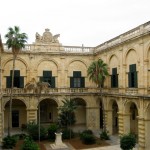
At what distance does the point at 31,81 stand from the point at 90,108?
1080 centimetres

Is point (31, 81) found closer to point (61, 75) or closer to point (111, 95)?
point (61, 75)

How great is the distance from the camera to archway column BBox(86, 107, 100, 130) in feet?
149

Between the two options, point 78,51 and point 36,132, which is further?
point 78,51

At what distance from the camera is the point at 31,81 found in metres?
41.8

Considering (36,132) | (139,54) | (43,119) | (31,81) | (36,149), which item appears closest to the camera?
(36,149)

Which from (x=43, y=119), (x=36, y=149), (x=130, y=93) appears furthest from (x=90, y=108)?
(x=36, y=149)

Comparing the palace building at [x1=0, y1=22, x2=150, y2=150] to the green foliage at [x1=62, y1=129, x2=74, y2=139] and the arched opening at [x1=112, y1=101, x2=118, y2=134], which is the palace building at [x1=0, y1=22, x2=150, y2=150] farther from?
the green foliage at [x1=62, y1=129, x2=74, y2=139]

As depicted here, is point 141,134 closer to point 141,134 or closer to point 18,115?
point 141,134

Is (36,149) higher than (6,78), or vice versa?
(6,78)

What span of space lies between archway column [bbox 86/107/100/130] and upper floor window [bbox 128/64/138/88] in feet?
39.3

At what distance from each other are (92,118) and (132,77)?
45.1ft

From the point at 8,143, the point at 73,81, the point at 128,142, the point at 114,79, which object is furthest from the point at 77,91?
the point at 128,142

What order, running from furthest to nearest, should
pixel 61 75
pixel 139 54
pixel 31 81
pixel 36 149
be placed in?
pixel 61 75 < pixel 31 81 < pixel 139 54 < pixel 36 149

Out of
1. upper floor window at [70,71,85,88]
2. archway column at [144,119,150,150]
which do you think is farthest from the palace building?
archway column at [144,119,150,150]
